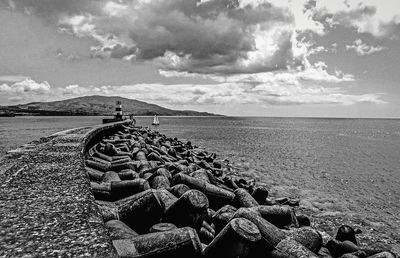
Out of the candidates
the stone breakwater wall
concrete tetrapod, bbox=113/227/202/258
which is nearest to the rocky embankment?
concrete tetrapod, bbox=113/227/202/258

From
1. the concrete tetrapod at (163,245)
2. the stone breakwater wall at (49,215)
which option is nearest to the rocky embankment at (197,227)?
the concrete tetrapod at (163,245)

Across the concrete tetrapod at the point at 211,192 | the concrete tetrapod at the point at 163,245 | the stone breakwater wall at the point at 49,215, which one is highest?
the stone breakwater wall at the point at 49,215

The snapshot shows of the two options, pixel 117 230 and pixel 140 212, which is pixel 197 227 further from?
pixel 117 230

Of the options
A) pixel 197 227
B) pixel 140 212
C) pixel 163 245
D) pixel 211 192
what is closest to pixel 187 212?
pixel 197 227

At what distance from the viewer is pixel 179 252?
10.7 ft

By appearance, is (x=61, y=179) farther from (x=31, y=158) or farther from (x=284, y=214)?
(x=284, y=214)

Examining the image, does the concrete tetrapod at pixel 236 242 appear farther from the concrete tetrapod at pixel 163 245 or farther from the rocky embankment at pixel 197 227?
the concrete tetrapod at pixel 163 245

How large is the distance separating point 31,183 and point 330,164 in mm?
19571

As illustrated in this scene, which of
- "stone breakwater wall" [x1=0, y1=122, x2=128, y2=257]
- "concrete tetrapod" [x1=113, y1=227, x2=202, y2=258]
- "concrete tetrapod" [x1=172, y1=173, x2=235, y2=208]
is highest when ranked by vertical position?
"stone breakwater wall" [x1=0, y1=122, x2=128, y2=257]

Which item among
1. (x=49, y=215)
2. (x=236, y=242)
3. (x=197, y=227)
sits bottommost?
(x=197, y=227)

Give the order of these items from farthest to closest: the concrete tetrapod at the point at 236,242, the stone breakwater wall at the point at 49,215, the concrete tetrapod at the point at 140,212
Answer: the concrete tetrapod at the point at 140,212
the concrete tetrapod at the point at 236,242
the stone breakwater wall at the point at 49,215

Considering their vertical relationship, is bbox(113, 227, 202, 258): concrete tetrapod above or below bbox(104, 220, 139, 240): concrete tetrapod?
above

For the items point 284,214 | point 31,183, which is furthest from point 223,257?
point 284,214

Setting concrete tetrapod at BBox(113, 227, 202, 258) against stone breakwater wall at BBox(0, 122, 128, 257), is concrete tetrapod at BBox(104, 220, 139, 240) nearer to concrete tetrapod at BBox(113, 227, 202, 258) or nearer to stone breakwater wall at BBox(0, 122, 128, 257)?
concrete tetrapod at BBox(113, 227, 202, 258)
